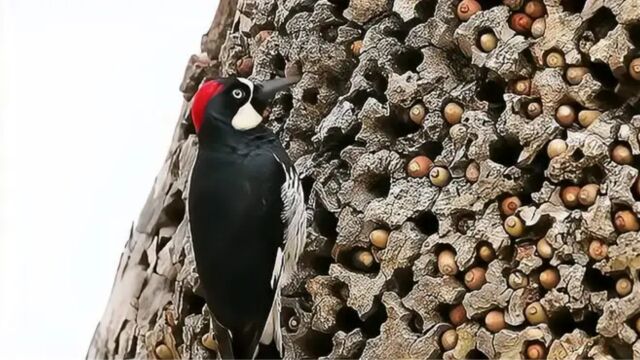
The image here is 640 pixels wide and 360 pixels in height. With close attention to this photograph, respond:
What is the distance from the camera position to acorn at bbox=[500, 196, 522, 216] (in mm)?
1035

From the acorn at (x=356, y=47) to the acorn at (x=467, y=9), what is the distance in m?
0.13

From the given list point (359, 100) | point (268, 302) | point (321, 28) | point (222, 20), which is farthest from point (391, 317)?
point (222, 20)

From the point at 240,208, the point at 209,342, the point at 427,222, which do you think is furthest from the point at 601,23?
the point at 209,342

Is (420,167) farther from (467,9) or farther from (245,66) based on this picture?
(245,66)

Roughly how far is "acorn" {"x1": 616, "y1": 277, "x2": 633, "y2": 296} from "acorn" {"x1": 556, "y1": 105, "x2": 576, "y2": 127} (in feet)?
0.50

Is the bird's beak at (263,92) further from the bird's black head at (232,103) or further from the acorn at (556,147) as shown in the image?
the acorn at (556,147)

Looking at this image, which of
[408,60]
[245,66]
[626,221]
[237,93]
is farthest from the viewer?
[245,66]

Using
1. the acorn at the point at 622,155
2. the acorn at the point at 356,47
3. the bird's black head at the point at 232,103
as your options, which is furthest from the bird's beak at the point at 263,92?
the acorn at the point at 622,155

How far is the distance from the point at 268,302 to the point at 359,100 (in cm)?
25

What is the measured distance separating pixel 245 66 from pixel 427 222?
34 cm

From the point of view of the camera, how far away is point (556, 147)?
3.29 feet

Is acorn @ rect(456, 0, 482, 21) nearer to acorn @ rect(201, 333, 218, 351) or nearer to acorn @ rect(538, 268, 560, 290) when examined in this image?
acorn @ rect(538, 268, 560, 290)

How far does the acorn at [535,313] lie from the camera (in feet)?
3.28

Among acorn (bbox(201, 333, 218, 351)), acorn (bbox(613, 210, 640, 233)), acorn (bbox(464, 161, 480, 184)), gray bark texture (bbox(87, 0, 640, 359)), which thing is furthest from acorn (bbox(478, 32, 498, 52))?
acorn (bbox(201, 333, 218, 351))
